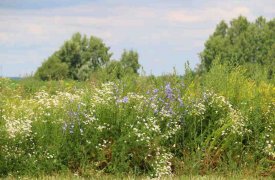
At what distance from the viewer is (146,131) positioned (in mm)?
8789

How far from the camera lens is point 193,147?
30.3 feet

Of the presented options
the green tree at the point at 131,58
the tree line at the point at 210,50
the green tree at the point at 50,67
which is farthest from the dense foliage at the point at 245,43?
the green tree at the point at 50,67

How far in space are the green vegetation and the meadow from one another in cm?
2

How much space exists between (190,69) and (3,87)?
5.13 metres

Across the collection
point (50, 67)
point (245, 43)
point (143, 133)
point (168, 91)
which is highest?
point (245, 43)

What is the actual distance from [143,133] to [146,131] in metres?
0.14

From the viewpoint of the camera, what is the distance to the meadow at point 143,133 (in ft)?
28.9

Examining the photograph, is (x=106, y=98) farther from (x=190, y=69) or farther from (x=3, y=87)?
(x=3, y=87)

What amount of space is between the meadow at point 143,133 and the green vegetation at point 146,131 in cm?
2

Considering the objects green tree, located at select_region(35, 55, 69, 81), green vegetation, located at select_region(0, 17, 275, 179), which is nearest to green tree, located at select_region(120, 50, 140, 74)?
green tree, located at select_region(35, 55, 69, 81)

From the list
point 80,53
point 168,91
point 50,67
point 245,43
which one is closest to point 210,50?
point 245,43

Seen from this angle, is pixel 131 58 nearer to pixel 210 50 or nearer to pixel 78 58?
pixel 78 58

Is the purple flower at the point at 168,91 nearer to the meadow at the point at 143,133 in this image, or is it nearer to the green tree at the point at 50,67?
the meadow at the point at 143,133

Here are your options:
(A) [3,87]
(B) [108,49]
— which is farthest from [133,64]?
(A) [3,87]
